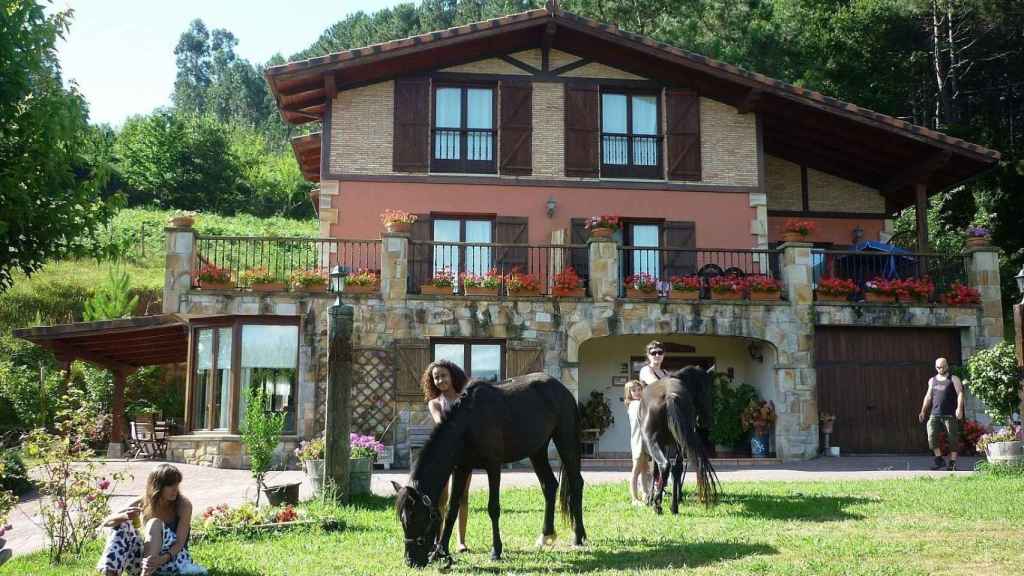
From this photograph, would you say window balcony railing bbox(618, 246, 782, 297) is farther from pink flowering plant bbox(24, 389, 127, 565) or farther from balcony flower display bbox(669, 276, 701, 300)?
pink flowering plant bbox(24, 389, 127, 565)

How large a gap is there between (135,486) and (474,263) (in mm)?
7292

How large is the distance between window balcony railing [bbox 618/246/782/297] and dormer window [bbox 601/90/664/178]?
1.78 m

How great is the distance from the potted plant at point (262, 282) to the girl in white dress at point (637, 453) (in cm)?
777

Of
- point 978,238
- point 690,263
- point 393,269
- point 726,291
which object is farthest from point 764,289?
point 393,269

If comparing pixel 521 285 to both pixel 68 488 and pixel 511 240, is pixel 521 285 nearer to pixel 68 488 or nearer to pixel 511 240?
pixel 511 240

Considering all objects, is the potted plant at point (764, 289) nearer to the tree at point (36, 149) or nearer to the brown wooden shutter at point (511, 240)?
the brown wooden shutter at point (511, 240)

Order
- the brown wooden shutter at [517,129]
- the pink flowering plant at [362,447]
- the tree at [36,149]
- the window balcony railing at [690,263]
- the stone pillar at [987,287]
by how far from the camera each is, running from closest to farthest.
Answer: the tree at [36,149], the pink flowering plant at [362,447], the stone pillar at [987,287], the window balcony railing at [690,263], the brown wooden shutter at [517,129]

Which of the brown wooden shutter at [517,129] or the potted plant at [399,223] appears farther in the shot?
the brown wooden shutter at [517,129]

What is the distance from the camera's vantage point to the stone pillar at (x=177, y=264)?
15.8 meters

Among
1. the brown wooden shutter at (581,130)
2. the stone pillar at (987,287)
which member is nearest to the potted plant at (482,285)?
the brown wooden shutter at (581,130)

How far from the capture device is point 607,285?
53.8 feet

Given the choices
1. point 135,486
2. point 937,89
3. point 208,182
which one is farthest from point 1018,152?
point 208,182

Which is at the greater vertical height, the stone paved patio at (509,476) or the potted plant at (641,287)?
the potted plant at (641,287)

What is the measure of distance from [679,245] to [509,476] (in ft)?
22.0
